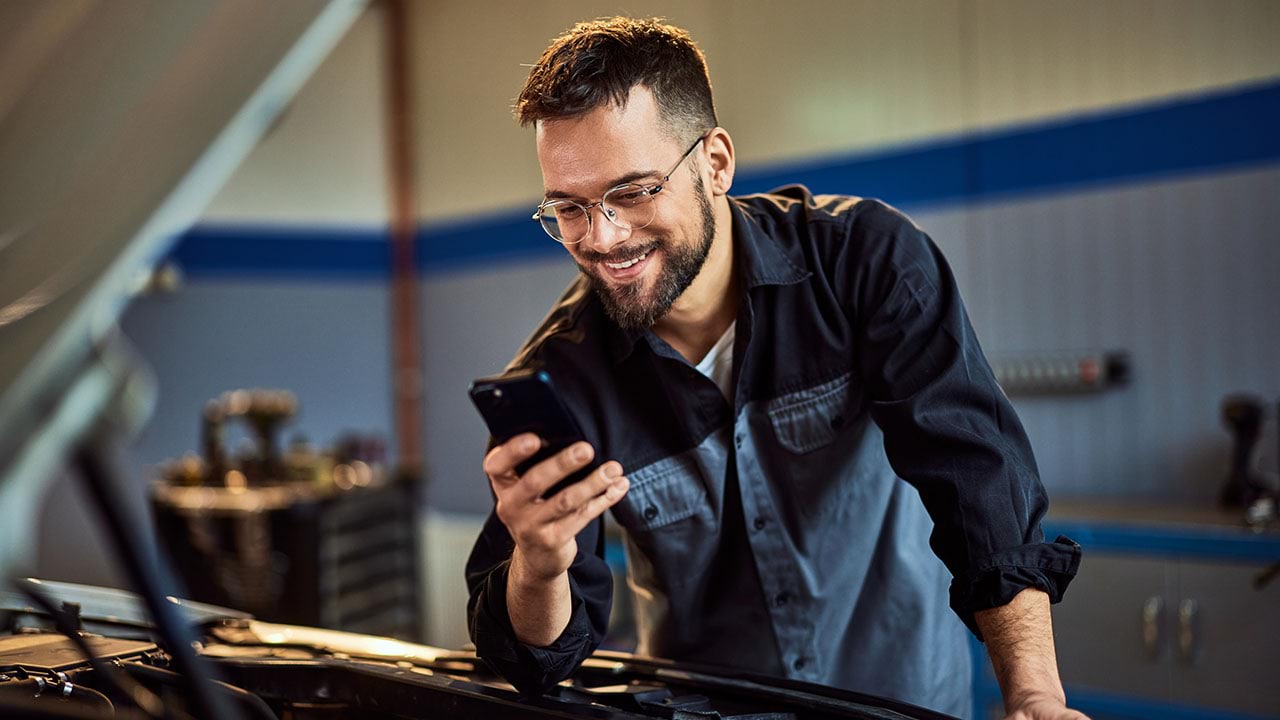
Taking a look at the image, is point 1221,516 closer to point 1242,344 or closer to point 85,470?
point 1242,344

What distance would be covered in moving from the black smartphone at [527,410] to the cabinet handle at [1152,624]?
2311 millimetres

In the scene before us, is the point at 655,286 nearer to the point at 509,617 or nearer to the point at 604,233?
the point at 604,233

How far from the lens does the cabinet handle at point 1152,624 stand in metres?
2.76

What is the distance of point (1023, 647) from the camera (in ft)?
3.60

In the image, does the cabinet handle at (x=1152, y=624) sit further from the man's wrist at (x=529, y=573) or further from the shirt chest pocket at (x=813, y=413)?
the man's wrist at (x=529, y=573)

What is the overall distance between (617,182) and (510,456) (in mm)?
412

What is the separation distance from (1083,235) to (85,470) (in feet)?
11.3

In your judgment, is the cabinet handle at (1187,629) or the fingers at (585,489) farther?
the cabinet handle at (1187,629)

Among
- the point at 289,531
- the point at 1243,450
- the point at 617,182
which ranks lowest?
the point at 289,531

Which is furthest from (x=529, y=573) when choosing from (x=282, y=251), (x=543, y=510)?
(x=282, y=251)

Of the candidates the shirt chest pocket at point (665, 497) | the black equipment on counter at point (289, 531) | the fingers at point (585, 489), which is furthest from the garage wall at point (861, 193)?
the fingers at point (585, 489)

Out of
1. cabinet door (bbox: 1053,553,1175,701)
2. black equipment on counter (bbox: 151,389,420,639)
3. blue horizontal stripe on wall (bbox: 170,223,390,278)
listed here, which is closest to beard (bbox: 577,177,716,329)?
cabinet door (bbox: 1053,553,1175,701)

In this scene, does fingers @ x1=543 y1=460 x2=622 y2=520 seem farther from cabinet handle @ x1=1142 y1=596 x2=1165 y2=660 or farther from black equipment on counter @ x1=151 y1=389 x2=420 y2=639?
black equipment on counter @ x1=151 y1=389 x2=420 y2=639

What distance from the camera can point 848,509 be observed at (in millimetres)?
1472
